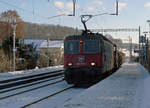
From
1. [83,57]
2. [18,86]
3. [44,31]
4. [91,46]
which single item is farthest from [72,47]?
[44,31]

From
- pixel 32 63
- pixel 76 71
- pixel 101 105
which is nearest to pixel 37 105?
pixel 101 105

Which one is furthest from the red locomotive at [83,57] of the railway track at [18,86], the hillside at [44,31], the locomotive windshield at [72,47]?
the hillside at [44,31]

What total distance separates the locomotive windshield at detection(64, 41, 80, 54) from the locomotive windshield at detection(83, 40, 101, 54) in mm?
413

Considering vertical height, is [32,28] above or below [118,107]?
above

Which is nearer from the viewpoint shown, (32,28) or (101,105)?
(101,105)

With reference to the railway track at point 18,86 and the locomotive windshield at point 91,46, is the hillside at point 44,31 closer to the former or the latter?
the railway track at point 18,86

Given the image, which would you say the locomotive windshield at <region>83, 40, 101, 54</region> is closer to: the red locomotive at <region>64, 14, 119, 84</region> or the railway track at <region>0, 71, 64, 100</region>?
the red locomotive at <region>64, 14, 119, 84</region>

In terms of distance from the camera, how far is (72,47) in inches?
643

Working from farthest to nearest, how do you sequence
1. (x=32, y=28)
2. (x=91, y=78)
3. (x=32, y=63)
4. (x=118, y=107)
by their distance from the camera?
(x=32, y=28)
(x=32, y=63)
(x=91, y=78)
(x=118, y=107)

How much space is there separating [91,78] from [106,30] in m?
30.4

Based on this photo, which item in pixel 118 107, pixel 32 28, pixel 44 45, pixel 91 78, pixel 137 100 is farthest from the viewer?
pixel 44 45

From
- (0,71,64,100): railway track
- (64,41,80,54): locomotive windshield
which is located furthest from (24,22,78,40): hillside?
(64,41,80,54): locomotive windshield

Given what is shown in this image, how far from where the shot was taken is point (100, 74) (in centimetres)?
1578

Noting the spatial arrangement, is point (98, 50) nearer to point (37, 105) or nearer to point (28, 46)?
point (37, 105)
